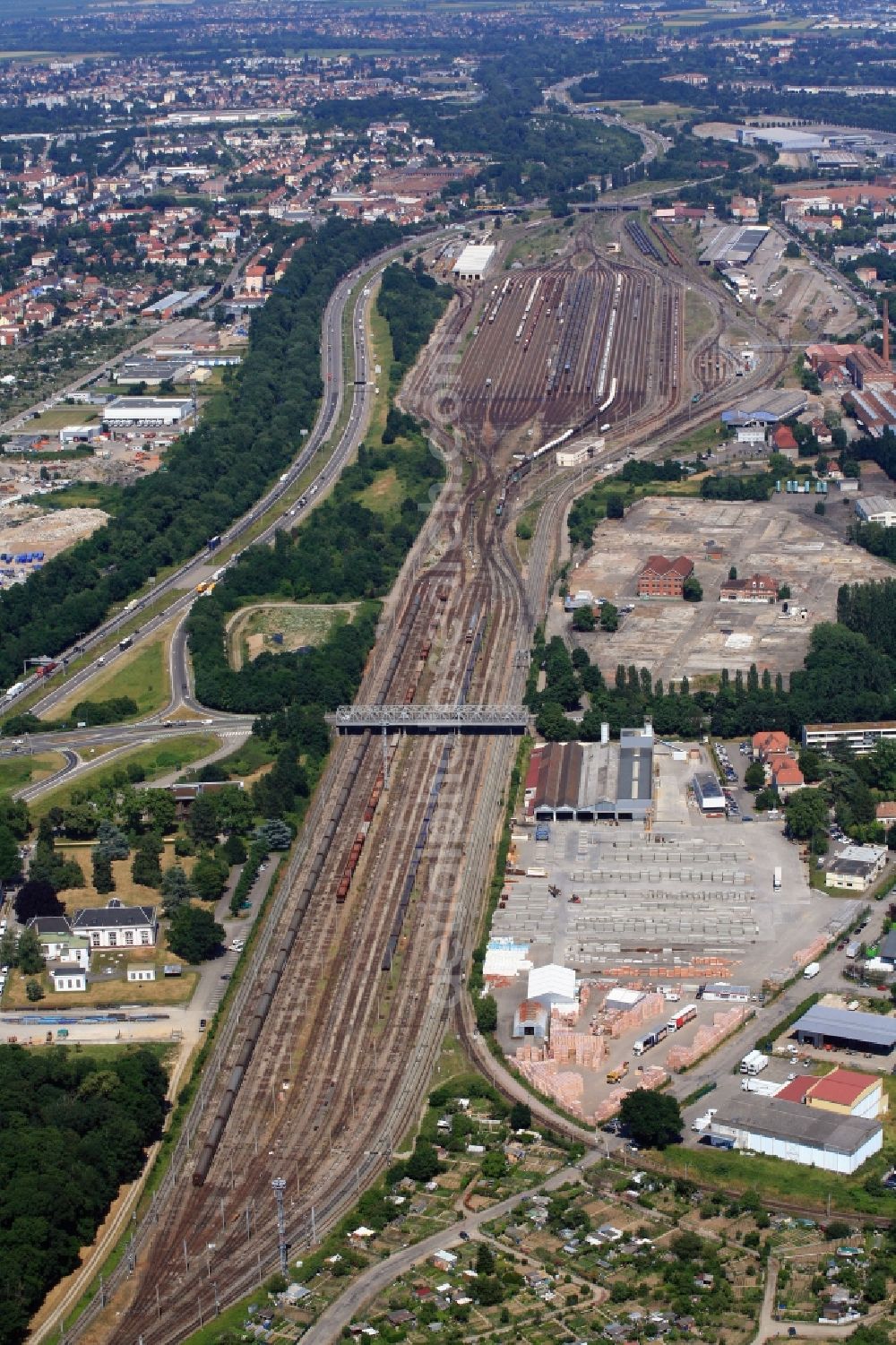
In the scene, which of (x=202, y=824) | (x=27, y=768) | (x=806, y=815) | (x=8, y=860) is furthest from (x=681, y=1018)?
(x=27, y=768)

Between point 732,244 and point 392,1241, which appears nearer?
point 392,1241

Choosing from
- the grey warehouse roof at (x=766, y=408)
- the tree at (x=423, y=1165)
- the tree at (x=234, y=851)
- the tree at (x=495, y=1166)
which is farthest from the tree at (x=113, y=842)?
the grey warehouse roof at (x=766, y=408)

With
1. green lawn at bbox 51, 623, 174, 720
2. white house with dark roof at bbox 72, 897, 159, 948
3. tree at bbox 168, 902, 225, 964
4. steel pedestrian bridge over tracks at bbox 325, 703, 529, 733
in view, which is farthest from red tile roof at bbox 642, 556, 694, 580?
white house with dark roof at bbox 72, 897, 159, 948

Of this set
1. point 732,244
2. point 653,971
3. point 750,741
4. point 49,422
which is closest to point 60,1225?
point 653,971

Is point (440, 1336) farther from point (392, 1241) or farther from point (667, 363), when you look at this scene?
point (667, 363)

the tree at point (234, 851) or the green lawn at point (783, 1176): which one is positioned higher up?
the green lawn at point (783, 1176)

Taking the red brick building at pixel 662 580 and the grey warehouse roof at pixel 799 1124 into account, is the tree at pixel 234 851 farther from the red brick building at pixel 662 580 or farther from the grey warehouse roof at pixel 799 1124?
the red brick building at pixel 662 580

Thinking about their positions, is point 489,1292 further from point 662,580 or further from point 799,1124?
point 662,580
